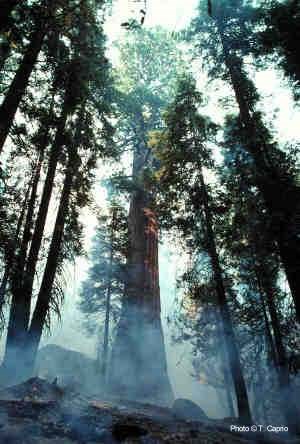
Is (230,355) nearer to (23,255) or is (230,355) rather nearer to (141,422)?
(141,422)

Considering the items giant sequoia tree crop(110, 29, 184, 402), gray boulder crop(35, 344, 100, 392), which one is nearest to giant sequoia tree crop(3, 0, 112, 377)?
giant sequoia tree crop(110, 29, 184, 402)

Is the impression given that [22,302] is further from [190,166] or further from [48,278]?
[190,166]

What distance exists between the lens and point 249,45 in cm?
1127

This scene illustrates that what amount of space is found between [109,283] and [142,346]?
7187 millimetres

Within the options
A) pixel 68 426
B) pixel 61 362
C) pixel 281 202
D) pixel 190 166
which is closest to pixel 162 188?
pixel 190 166

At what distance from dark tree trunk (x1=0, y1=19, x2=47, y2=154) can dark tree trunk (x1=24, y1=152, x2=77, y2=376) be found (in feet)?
11.1

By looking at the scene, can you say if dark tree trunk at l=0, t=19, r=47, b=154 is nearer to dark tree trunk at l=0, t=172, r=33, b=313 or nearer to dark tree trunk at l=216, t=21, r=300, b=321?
dark tree trunk at l=0, t=172, r=33, b=313

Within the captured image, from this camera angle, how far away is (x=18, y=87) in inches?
269

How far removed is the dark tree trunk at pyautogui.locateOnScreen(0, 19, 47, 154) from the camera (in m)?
6.38

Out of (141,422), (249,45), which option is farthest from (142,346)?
(249,45)

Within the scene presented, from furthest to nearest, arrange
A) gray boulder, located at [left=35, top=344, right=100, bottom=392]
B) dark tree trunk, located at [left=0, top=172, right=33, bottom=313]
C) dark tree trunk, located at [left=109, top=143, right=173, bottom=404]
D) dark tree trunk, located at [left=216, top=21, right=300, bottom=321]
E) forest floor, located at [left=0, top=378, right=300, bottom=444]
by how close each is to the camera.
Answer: gray boulder, located at [left=35, top=344, right=100, bottom=392]
dark tree trunk, located at [left=109, top=143, right=173, bottom=404]
dark tree trunk, located at [left=0, top=172, right=33, bottom=313]
dark tree trunk, located at [left=216, top=21, right=300, bottom=321]
forest floor, located at [left=0, top=378, right=300, bottom=444]

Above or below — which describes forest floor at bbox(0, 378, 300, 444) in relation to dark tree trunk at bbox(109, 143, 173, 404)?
below

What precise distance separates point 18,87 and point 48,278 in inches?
205

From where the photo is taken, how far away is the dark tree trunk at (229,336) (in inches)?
316
